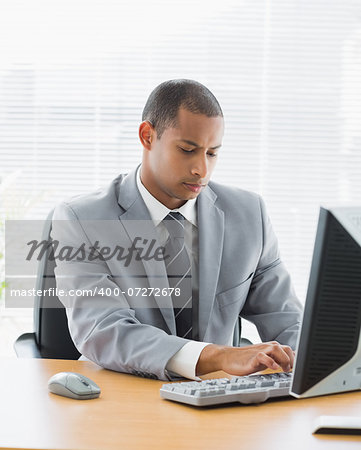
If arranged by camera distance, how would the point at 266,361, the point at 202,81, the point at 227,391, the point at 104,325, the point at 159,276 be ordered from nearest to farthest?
the point at 227,391 → the point at 266,361 → the point at 104,325 → the point at 159,276 → the point at 202,81

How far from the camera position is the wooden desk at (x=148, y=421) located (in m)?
1.03

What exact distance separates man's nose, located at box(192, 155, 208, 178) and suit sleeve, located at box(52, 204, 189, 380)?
0.36 m

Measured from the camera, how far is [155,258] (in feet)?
5.87

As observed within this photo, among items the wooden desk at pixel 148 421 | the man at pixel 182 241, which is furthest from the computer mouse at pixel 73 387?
the man at pixel 182 241

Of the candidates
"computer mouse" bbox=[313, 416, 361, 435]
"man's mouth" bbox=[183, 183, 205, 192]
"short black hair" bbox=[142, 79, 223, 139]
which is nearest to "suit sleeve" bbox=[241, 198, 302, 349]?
"man's mouth" bbox=[183, 183, 205, 192]

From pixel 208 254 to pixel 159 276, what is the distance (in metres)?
0.19

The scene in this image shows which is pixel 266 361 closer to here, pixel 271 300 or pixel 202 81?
pixel 271 300

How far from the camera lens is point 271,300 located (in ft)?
6.39

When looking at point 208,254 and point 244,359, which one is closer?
point 244,359

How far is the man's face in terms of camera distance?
1.82 metres

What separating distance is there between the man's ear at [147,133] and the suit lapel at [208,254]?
0.24 meters

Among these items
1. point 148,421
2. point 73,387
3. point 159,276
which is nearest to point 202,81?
point 159,276

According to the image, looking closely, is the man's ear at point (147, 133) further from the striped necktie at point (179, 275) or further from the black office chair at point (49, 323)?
the black office chair at point (49, 323)

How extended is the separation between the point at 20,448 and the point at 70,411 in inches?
7.6
